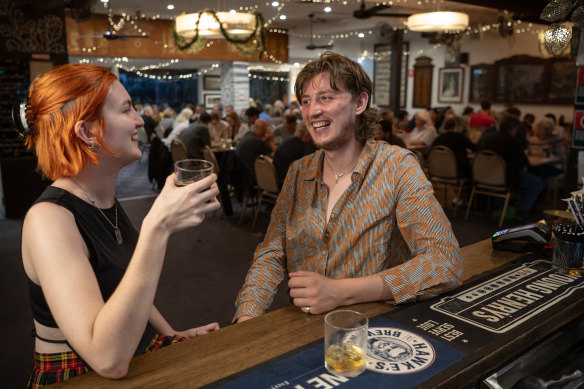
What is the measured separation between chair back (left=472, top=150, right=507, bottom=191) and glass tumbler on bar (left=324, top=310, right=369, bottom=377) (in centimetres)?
498

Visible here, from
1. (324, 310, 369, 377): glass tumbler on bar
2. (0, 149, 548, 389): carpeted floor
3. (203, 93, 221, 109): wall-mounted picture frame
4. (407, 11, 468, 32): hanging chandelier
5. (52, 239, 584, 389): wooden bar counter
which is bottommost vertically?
(0, 149, 548, 389): carpeted floor

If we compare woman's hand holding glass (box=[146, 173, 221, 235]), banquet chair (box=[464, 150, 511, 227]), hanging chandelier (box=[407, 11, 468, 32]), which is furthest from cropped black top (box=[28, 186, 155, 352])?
hanging chandelier (box=[407, 11, 468, 32])

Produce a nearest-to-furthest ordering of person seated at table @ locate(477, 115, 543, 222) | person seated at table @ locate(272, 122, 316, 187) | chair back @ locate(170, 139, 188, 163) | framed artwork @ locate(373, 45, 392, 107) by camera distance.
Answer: person seated at table @ locate(272, 122, 316, 187), person seated at table @ locate(477, 115, 543, 222), chair back @ locate(170, 139, 188, 163), framed artwork @ locate(373, 45, 392, 107)

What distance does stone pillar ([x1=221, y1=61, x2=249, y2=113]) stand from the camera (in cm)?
1270

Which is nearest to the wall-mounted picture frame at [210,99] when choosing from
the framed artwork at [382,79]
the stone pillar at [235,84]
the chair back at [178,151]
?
the stone pillar at [235,84]

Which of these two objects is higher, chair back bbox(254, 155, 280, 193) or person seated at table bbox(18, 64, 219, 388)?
person seated at table bbox(18, 64, 219, 388)

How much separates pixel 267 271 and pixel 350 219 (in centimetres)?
33

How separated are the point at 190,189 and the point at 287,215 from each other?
75 centimetres

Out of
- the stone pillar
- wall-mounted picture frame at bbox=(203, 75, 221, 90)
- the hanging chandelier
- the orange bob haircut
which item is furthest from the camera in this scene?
wall-mounted picture frame at bbox=(203, 75, 221, 90)

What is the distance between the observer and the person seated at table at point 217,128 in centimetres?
867

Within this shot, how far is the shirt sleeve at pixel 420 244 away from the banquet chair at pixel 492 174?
441 cm

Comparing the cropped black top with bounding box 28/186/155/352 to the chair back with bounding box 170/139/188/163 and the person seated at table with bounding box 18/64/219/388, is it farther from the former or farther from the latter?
the chair back with bounding box 170/139/188/163

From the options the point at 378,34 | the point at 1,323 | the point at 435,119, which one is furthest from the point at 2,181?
the point at 378,34

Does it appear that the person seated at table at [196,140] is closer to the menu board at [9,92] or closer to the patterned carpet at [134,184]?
the patterned carpet at [134,184]
